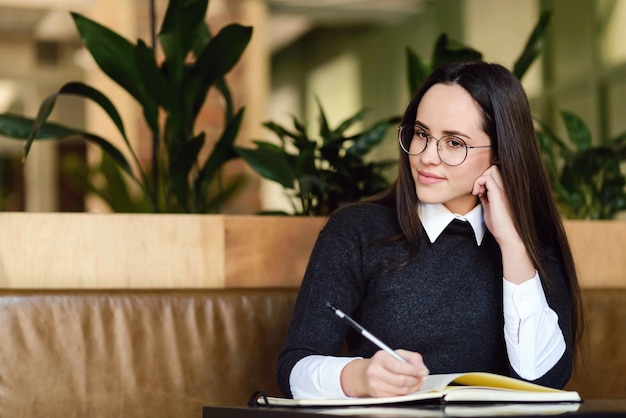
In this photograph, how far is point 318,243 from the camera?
4.60 feet

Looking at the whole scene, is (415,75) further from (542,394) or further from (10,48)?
(10,48)

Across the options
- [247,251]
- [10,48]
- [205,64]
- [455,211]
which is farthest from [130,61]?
[10,48]

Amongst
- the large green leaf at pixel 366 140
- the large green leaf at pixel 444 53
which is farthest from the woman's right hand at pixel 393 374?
the large green leaf at pixel 444 53

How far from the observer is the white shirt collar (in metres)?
1.45

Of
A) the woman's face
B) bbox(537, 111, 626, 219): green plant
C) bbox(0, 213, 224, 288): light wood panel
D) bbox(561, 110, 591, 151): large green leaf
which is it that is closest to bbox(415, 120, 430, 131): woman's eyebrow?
the woman's face

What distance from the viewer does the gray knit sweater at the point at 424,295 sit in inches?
54.5

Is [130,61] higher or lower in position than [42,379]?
higher

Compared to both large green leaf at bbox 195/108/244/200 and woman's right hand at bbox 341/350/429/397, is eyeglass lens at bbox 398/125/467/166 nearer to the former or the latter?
woman's right hand at bbox 341/350/429/397

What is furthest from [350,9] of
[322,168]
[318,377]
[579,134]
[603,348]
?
[318,377]

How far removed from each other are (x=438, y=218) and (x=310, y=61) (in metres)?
5.38

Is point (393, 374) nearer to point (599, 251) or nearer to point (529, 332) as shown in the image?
point (529, 332)

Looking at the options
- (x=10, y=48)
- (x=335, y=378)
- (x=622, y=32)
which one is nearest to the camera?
(x=335, y=378)

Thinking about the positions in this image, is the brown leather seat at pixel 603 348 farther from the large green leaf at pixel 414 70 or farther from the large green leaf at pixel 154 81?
the large green leaf at pixel 154 81

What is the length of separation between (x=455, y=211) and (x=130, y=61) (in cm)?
68
